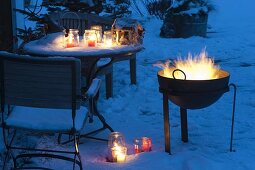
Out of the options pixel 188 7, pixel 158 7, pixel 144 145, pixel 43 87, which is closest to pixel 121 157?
pixel 144 145

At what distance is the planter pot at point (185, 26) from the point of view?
1080 centimetres

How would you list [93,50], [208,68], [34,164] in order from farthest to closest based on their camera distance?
[93,50] < [208,68] < [34,164]

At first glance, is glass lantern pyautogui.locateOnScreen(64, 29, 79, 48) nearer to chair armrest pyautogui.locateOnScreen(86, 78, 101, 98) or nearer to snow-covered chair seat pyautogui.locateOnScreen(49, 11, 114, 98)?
chair armrest pyautogui.locateOnScreen(86, 78, 101, 98)

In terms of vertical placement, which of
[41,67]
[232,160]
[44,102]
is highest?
[41,67]

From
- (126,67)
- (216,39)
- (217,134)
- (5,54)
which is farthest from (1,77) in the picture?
(216,39)

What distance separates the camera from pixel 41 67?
10.1ft

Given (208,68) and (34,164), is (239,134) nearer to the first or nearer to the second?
(208,68)

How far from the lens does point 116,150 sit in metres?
3.71

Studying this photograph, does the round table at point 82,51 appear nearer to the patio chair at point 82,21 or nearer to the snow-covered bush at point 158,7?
the patio chair at point 82,21

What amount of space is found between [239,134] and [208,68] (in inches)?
34.5

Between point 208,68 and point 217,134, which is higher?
point 208,68

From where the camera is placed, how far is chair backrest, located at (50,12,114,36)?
21.4ft

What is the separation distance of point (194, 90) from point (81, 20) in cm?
337

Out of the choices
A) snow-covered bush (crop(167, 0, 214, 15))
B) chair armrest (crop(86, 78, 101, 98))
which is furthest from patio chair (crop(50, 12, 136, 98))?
snow-covered bush (crop(167, 0, 214, 15))
